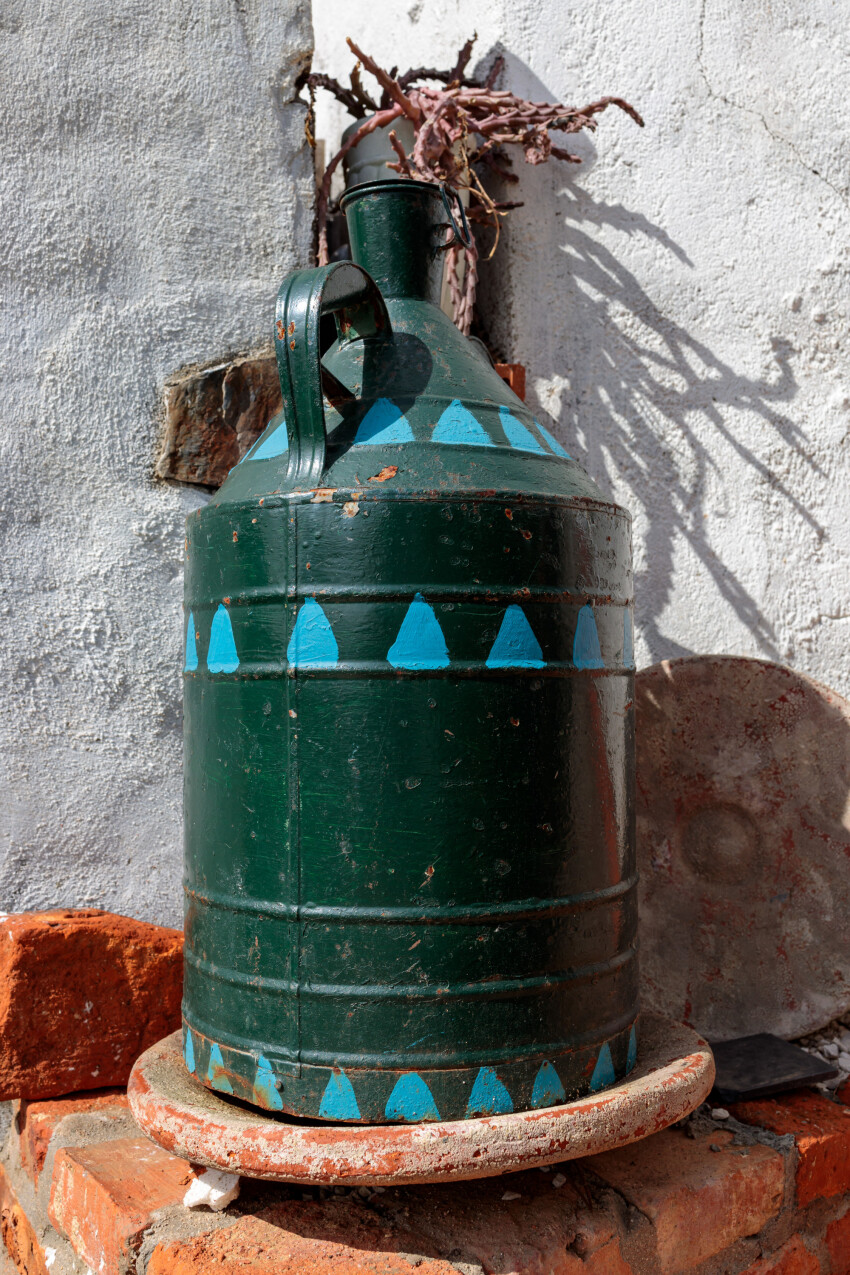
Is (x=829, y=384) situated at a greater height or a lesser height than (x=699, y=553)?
greater

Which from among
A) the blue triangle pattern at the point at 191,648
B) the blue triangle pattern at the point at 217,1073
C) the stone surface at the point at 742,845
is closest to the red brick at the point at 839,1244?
the stone surface at the point at 742,845

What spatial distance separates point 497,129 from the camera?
225 centimetres

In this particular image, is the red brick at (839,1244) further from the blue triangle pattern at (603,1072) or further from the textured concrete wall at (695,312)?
the textured concrete wall at (695,312)

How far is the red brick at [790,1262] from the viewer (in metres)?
1.67

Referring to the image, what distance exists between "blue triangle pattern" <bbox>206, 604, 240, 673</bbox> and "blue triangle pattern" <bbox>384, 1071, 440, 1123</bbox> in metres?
0.64

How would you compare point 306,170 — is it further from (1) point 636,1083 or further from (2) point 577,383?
(1) point 636,1083

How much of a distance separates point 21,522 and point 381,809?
1063 mm

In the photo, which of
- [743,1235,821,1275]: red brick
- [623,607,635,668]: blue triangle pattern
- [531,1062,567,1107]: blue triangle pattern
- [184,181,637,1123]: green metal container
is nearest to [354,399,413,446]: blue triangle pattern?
[184,181,637,1123]: green metal container

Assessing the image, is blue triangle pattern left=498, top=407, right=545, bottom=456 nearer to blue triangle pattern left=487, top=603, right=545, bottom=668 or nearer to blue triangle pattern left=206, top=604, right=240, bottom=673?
blue triangle pattern left=487, top=603, right=545, bottom=668

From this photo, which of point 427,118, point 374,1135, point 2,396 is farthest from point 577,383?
point 374,1135

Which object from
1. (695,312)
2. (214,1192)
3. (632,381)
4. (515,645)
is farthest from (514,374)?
(214,1192)

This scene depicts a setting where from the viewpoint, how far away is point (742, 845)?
7.19ft

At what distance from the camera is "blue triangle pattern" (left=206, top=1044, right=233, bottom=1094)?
1.48 m

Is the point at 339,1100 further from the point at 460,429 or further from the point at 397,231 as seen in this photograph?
the point at 397,231
